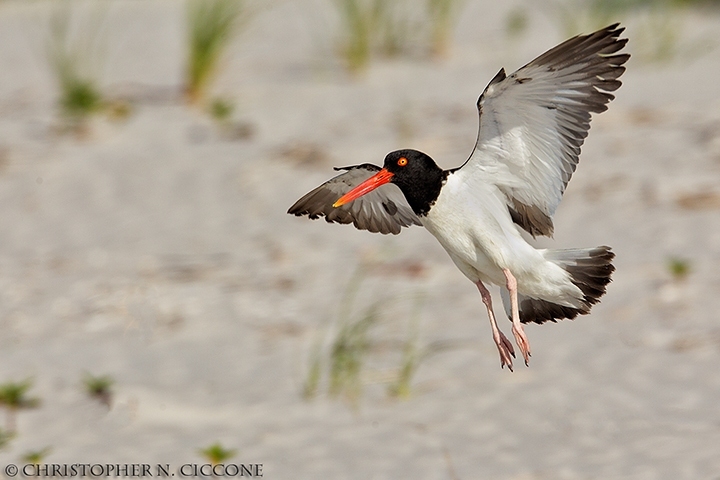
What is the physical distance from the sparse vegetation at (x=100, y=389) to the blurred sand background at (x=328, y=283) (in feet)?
0.15

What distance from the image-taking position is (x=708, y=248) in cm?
742

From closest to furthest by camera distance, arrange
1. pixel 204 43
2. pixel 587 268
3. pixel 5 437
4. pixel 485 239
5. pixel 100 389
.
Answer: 1. pixel 485 239
2. pixel 587 268
3. pixel 5 437
4. pixel 100 389
5. pixel 204 43

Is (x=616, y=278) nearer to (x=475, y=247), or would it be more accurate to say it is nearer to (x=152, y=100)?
(x=475, y=247)

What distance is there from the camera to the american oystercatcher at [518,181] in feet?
11.2

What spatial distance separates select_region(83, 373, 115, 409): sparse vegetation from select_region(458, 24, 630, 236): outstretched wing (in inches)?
133

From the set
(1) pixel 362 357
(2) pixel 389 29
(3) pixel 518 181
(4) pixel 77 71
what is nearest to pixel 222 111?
(4) pixel 77 71

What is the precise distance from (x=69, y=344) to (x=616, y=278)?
11.6 feet

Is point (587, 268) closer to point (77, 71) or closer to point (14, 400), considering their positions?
point (14, 400)

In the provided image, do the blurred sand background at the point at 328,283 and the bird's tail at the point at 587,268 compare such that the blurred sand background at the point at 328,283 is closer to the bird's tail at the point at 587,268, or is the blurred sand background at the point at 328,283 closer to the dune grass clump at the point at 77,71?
the dune grass clump at the point at 77,71

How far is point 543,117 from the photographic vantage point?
142 inches

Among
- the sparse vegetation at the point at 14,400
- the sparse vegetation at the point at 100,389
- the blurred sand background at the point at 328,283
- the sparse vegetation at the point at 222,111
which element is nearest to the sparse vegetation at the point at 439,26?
the blurred sand background at the point at 328,283

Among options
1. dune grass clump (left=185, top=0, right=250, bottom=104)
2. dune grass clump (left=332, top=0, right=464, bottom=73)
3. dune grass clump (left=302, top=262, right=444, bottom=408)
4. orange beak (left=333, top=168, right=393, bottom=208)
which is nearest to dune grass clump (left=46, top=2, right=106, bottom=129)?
dune grass clump (left=185, top=0, right=250, bottom=104)

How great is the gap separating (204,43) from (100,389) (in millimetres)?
4943

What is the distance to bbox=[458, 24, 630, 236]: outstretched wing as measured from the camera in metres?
3.38
